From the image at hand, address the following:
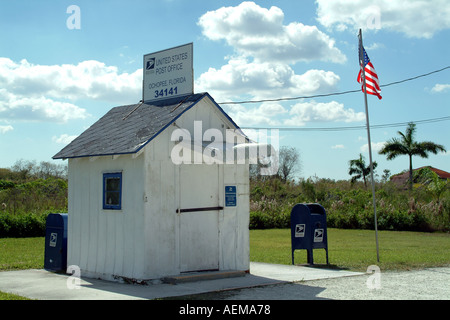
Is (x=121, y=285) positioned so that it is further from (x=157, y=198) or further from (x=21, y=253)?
(x=21, y=253)

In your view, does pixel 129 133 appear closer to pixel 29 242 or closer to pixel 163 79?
pixel 163 79

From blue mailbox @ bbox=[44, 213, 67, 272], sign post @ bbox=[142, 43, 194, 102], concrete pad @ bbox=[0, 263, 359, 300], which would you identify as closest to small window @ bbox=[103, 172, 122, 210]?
concrete pad @ bbox=[0, 263, 359, 300]

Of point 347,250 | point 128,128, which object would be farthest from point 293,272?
point 347,250

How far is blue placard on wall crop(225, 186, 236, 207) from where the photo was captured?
11.5 m

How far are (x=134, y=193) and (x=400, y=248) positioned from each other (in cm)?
1224

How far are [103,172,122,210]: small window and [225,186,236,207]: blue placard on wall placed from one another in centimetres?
229

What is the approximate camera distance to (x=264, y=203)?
3303cm

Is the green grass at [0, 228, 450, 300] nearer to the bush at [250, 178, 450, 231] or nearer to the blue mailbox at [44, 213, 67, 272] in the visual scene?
the blue mailbox at [44, 213, 67, 272]

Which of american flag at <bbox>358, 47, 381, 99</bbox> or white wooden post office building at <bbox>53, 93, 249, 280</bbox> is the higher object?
american flag at <bbox>358, 47, 381, 99</bbox>

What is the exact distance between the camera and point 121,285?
10.2 meters

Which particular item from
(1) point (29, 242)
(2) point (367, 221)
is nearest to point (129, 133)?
(1) point (29, 242)

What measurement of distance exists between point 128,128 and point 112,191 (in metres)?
1.47

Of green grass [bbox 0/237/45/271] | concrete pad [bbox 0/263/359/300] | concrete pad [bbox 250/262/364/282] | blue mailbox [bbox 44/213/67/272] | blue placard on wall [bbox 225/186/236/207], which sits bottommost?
concrete pad [bbox 0/263/359/300]

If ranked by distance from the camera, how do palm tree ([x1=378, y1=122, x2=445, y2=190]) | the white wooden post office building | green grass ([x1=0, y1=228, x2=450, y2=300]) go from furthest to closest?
palm tree ([x1=378, y1=122, x2=445, y2=190])
green grass ([x1=0, y1=228, x2=450, y2=300])
the white wooden post office building
